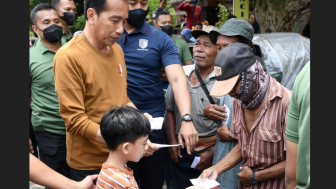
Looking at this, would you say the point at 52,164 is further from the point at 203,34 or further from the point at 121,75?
the point at 203,34

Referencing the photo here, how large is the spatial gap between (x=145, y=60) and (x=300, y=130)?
7.29 feet

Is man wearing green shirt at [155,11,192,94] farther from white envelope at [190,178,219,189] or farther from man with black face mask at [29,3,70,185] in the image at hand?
white envelope at [190,178,219,189]

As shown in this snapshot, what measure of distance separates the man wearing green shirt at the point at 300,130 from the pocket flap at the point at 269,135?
1.61 feet

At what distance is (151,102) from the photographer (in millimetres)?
3717

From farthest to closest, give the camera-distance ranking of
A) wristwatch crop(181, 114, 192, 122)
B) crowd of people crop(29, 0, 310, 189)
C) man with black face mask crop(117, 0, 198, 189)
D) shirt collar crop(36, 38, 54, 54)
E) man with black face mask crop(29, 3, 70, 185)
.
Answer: shirt collar crop(36, 38, 54, 54) < man with black face mask crop(29, 3, 70, 185) < man with black face mask crop(117, 0, 198, 189) < wristwatch crop(181, 114, 192, 122) < crowd of people crop(29, 0, 310, 189)

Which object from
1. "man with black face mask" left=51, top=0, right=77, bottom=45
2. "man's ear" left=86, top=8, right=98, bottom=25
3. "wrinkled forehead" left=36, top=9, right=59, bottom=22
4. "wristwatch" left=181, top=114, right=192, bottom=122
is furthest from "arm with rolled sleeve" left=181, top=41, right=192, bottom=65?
"man's ear" left=86, top=8, right=98, bottom=25

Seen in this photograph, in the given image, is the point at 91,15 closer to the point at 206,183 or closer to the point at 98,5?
the point at 98,5

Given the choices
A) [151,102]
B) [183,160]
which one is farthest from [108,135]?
[183,160]

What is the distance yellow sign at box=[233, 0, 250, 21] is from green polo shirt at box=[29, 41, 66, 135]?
18.8 feet

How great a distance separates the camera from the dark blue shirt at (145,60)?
3.63 metres

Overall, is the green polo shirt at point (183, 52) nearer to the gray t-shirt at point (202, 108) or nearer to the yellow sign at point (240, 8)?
the gray t-shirt at point (202, 108)

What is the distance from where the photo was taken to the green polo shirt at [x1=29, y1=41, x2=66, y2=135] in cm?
398

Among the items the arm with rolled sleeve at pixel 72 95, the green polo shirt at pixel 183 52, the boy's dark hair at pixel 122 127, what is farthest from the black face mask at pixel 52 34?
the green polo shirt at pixel 183 52

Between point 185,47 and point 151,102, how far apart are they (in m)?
2.95
